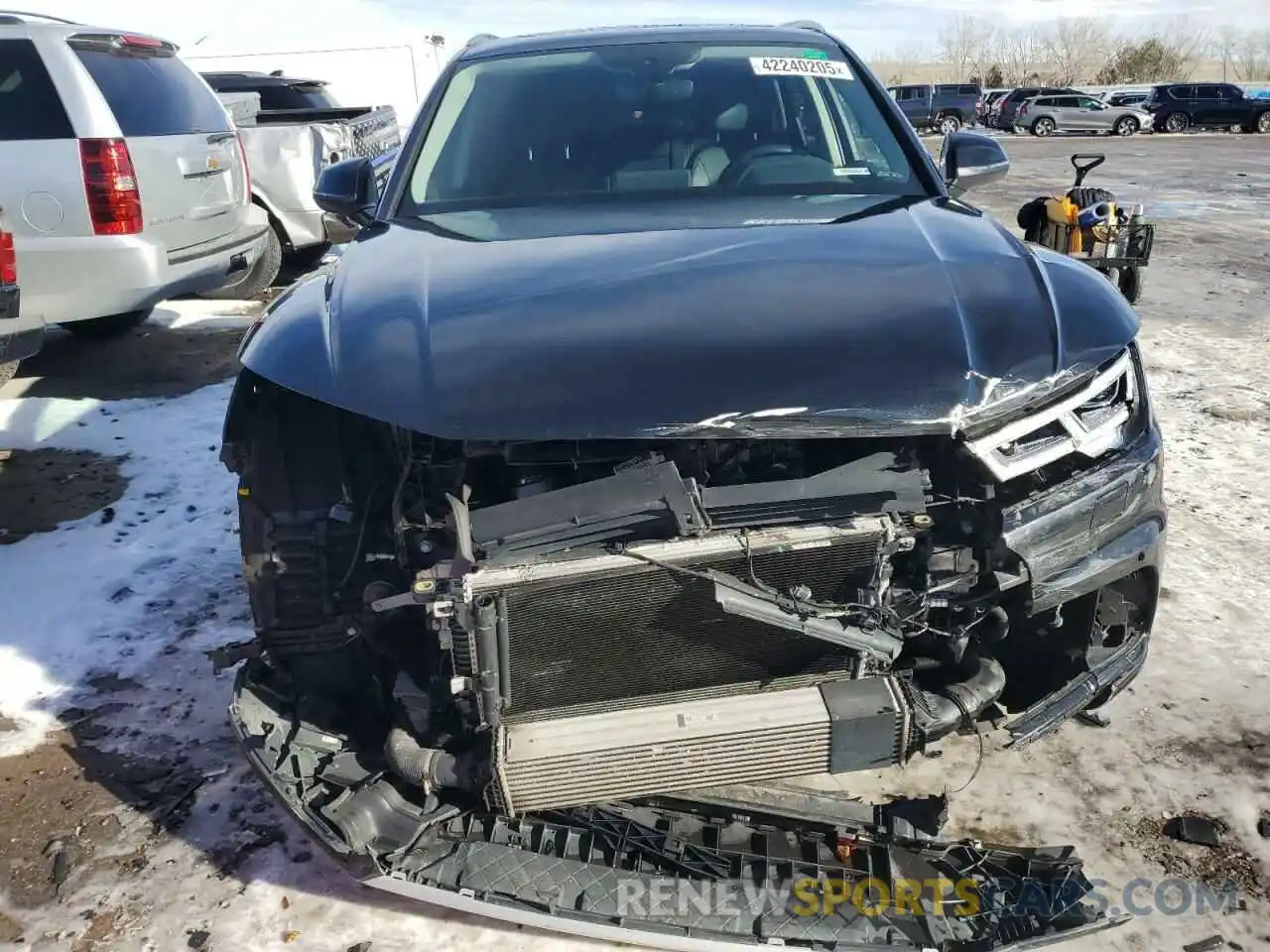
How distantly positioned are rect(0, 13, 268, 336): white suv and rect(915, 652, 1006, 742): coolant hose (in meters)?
5.03

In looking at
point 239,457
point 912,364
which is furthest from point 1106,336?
point 239,457

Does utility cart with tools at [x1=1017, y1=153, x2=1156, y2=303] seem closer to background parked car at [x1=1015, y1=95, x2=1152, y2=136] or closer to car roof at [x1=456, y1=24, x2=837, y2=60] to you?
car roof at [x1=456, y1=24, x2=837, y2=60]

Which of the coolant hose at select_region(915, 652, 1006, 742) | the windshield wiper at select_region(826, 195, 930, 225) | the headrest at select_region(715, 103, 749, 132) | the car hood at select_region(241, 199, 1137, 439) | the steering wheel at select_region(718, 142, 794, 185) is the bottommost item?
the coolant hose at select_region(915, 652, 1006, 742)

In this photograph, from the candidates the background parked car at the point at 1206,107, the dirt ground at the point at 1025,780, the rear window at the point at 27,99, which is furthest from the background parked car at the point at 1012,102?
the rear window at the point at 27,99

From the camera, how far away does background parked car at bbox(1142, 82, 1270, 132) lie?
29.0 metres

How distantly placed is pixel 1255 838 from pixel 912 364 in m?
1.57

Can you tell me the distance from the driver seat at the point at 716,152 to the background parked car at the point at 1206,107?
32104 mm

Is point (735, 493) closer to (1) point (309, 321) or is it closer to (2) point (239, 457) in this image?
(1) point (309, 321)

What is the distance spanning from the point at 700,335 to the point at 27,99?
17.3 ft

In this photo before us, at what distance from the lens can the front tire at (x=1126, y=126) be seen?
29.3m

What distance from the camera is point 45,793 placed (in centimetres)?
269

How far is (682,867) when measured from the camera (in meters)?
2.11

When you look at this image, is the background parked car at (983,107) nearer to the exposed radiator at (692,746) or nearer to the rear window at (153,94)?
the rear window at (153,94)

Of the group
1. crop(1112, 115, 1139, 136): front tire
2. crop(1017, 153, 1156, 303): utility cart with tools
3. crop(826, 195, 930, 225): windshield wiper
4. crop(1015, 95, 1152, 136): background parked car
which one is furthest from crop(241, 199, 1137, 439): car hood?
crop(1112, 115, 1139, 136): front tire
